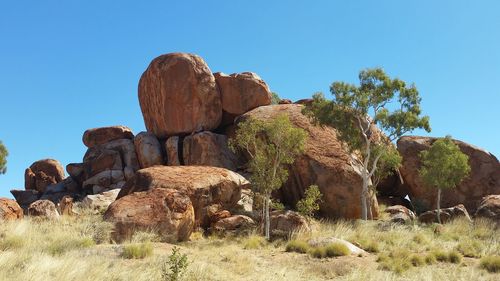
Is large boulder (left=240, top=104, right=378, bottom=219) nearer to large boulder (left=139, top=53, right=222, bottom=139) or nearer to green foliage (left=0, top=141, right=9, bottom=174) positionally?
large boulder (left=139, top=53, right=222, bottom=139)

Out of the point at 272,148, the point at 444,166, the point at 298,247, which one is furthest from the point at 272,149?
the point at 444,166

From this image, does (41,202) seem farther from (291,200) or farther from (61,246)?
(291,200)

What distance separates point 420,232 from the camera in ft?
68.6

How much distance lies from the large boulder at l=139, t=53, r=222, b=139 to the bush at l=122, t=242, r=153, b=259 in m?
23.8

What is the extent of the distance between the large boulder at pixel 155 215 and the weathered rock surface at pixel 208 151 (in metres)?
13.1

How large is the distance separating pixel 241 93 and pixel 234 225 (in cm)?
1889

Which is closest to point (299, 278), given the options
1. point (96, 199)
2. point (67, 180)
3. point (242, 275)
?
point (242, 275)

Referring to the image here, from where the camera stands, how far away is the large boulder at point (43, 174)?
45750 mm

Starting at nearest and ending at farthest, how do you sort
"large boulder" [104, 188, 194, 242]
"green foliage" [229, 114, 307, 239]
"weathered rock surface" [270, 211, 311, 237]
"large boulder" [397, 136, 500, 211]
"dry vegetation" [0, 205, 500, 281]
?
"dry vegetation" [0, 205, 500, 281] < "large boulder" [104, 188, 194, 242] < "weathered rock surface" [270, 211, 311, 237] < "green foliage" [229, 114, 307, 239] < "large boulder" [397, 136, 500, 211]

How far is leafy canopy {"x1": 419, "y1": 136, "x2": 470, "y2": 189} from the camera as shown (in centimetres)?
2928

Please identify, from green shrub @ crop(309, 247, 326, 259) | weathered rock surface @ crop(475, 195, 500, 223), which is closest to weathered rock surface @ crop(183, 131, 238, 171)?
weathered rock surface @ crop(475, 195, 500, 223)

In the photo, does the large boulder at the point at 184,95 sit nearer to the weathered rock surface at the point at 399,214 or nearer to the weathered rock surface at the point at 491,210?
the weathered rock surface at the point at 399,214

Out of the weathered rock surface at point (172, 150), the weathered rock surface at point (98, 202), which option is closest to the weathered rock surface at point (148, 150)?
the weathered rock surface at point (172, 150)

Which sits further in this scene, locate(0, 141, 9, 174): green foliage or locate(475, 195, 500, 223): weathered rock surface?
locate(0, 141, 9, 174): green foliage
